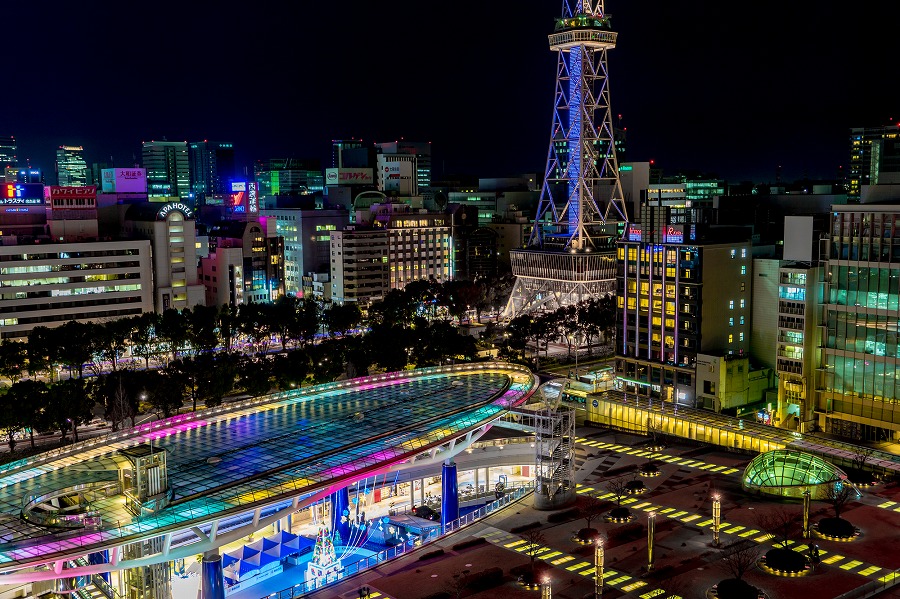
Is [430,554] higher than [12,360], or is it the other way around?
[12,360]

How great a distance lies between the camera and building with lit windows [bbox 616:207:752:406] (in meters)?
71.4

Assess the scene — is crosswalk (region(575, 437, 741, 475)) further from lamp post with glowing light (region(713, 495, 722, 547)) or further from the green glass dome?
lamp post with glowing light (region(713, 495, 722, 547))

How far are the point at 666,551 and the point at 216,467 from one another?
66.9 ft

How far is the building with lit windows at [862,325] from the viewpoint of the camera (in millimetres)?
60094

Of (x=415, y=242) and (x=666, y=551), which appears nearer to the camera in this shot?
(x=666, y=551)

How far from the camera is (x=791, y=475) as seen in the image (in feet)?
157

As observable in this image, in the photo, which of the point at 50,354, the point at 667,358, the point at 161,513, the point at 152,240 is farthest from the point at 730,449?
the point at 152,240

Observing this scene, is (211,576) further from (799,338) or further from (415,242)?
(415,242)

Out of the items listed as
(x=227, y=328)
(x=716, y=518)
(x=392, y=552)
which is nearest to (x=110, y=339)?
(x=227, y=328)

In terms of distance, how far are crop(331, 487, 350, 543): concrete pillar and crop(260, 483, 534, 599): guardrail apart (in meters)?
3.69

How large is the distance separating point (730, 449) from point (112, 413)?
44.8 meters

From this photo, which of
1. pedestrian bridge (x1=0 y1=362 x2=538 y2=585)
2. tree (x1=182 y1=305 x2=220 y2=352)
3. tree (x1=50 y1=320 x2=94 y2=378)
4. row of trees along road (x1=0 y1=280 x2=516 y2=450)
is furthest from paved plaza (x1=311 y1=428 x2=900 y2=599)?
tree (x1=50 y1=320 x2=94 y2=378)

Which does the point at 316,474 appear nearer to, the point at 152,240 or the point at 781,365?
the point at 781,365

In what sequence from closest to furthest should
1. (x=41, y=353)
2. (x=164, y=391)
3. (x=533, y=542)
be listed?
(x=533, y=542)
(x=164, y=391)
(x=41, y=353)
